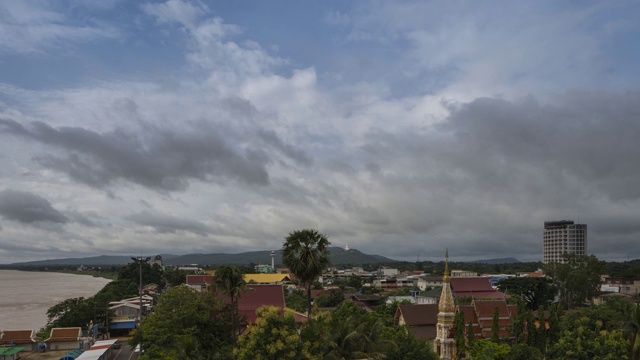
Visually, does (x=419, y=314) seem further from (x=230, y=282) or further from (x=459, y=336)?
(x=230, y=282)

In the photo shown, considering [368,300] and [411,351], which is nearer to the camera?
[411,351]

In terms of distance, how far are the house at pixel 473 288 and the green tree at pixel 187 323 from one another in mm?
57099

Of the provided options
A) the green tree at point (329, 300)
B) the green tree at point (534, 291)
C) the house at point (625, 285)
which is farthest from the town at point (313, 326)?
the house at point (625, 285)

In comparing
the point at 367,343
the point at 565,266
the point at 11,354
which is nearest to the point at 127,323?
the point at 11,354

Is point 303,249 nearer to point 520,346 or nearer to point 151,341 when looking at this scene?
point 151,341

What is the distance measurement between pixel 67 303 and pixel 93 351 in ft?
99.9

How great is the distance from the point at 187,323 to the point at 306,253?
11004mm

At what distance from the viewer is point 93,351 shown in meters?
49.9

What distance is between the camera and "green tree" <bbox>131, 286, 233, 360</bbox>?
37.6 metres

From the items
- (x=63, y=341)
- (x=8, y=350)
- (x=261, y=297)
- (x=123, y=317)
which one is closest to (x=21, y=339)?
(x=63, y=341)

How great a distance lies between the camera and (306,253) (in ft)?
118

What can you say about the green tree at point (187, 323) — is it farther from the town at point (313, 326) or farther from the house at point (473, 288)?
the house at point (473, 288)

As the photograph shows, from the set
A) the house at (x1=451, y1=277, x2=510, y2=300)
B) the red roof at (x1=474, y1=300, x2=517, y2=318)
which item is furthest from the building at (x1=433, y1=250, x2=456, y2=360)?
the house at (x1=451, y1=277, x2=510, y2=300)

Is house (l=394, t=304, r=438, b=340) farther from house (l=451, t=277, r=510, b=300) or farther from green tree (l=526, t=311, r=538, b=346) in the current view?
house (l=451, t=277, r=510, b=300)
